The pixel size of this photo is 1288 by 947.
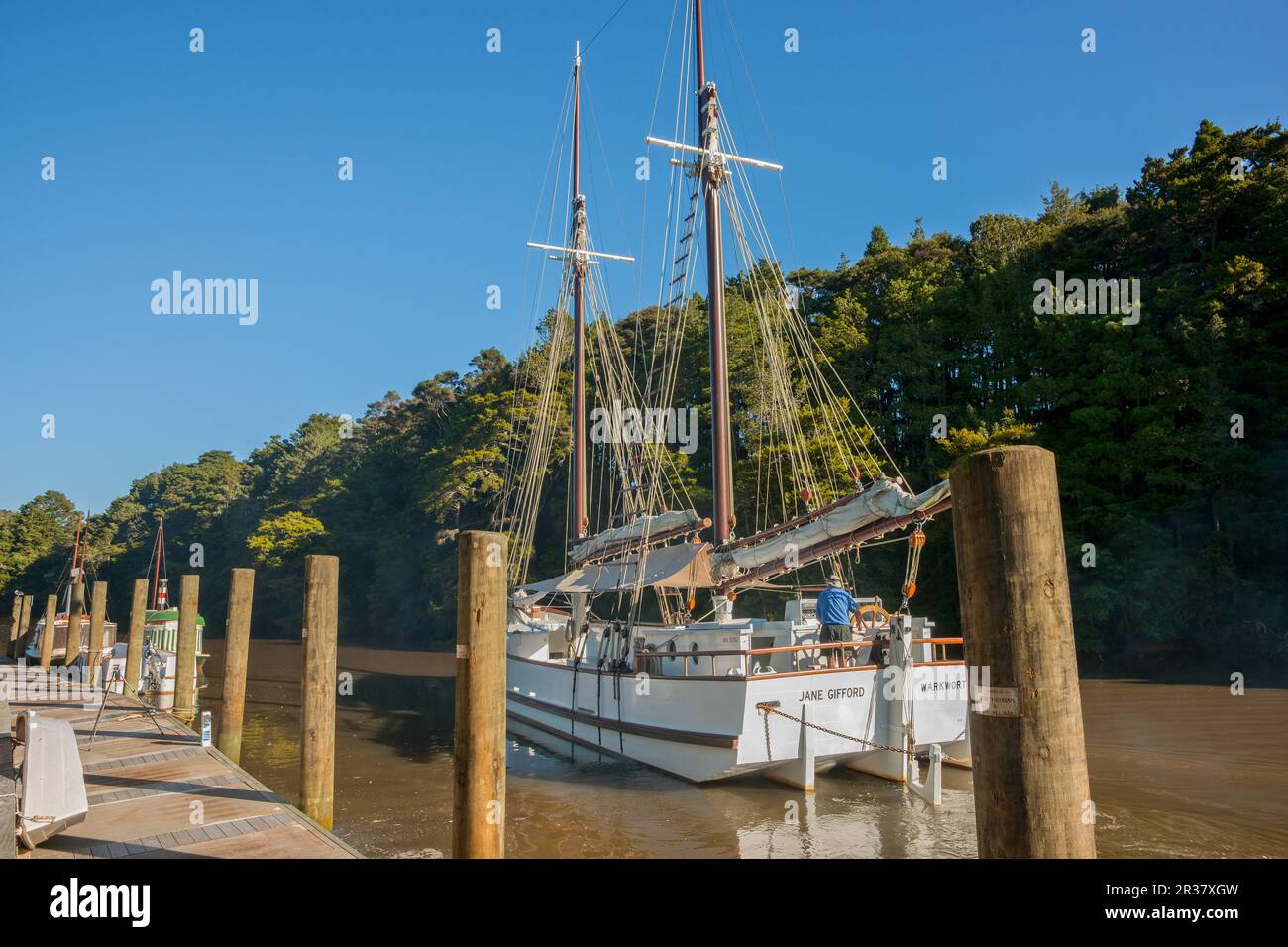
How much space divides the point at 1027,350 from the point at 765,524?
12.4 metres

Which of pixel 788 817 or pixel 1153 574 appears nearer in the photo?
pixel 788 817

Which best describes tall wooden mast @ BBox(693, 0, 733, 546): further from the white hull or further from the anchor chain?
the anchor chain

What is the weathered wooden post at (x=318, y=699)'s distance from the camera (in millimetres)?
9031

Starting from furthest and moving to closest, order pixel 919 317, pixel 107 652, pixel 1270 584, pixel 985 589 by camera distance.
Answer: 1. pixel 919 317
2. pixel 1270 584
3. pixel 107 652
4. pixel 985 589

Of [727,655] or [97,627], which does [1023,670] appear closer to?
[727,655]

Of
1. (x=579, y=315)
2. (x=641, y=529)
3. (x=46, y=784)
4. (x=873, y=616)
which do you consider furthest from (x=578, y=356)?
(x=46, y=784)

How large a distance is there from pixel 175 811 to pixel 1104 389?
2848cm

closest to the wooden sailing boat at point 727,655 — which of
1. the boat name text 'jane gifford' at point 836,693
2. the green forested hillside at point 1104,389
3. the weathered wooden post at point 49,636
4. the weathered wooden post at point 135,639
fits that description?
the boat name text 'jane gifford' at point 836,693

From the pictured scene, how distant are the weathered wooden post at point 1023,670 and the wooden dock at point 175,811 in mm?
5248

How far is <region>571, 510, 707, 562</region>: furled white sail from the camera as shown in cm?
1817

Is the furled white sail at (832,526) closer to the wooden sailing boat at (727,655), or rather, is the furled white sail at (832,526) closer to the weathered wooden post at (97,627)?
the wooden sailing boat at (727,655)
